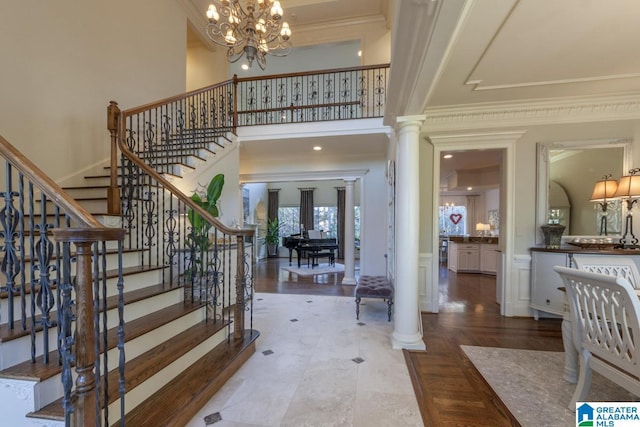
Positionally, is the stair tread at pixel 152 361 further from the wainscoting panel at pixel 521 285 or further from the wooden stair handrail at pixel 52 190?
the wainscoting panel at pixel 521 285

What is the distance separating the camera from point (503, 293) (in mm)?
3852

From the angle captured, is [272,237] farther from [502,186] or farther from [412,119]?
[412,119]

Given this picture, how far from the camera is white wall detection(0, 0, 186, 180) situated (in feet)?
9.96

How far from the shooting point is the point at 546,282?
3559mm

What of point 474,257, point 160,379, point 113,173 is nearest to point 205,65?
point 113,173

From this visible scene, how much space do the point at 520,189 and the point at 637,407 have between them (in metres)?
2.78

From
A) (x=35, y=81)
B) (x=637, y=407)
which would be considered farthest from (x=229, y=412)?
(x=35, y=81)

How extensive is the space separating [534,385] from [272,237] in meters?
9.02

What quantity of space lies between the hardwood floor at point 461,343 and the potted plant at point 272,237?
4.76 metres

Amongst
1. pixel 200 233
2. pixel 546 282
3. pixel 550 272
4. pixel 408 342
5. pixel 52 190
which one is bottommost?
pixel 408 342

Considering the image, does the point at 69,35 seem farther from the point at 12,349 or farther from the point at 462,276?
the point at 462,276

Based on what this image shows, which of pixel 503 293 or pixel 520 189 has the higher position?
pixel 520 189

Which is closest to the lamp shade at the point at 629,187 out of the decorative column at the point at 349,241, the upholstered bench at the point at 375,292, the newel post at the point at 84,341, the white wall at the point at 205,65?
the upholstered bench at the point at 375,292

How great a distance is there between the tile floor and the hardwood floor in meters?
0.16
